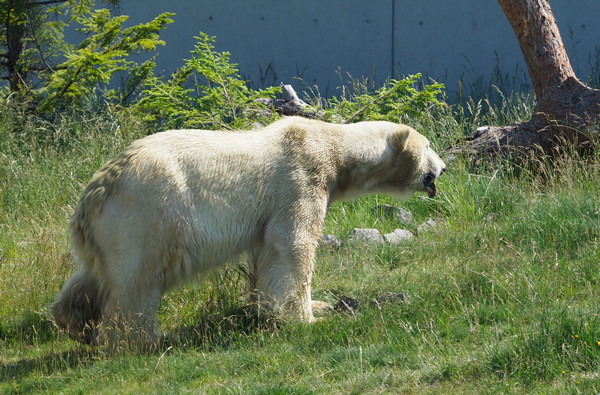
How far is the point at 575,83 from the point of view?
855 centimetres

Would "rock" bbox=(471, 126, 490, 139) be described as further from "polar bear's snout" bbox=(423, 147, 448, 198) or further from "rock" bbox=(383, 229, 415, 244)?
"polar bear's snout" bbox=(423, 147, 448, 198)

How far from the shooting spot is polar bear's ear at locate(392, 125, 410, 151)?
6.21 m

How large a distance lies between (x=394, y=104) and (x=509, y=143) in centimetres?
132

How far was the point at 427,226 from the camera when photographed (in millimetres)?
7488

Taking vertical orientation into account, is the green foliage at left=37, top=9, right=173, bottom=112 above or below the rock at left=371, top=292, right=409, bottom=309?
above

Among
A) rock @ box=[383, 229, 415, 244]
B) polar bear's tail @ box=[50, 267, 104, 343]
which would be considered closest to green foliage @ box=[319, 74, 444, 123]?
rock @ box=[383, 229, 415, 244]

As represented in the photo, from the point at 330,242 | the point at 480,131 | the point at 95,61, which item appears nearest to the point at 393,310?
the point at 330,242

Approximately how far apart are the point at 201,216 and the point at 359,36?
9500mm

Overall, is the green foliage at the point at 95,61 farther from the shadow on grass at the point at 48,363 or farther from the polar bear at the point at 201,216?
the shadow on grass at the point at 48,363

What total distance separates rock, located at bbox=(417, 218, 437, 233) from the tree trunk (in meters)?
1.36

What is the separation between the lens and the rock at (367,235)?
7.23m

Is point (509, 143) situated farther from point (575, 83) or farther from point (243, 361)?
point (243, 361)

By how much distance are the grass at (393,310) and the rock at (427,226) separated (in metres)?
0.08

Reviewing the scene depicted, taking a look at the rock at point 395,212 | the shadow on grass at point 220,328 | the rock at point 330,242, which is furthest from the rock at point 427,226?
the shadow on grass at point 220,328
